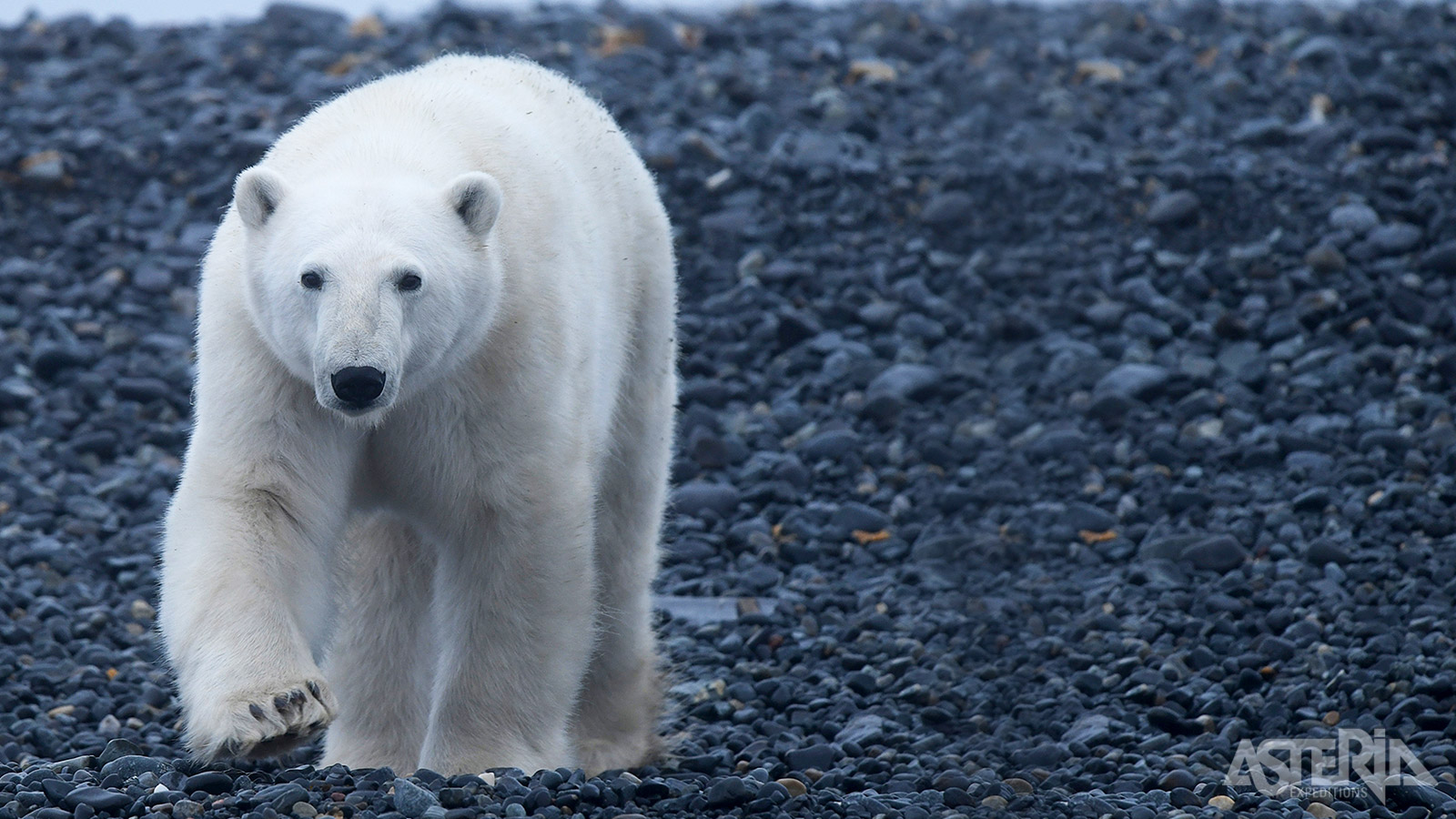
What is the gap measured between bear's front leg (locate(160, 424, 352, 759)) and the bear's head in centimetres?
39

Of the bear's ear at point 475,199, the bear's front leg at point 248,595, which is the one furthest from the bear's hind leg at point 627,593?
the bear's ear at point 475,199

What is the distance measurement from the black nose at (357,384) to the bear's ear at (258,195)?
2.28 feet

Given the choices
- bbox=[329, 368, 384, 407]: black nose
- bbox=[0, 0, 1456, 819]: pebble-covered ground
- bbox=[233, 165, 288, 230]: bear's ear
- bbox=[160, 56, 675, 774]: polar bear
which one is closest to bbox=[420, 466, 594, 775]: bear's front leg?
bbox=[160, 56, 675, 774]: polar bear

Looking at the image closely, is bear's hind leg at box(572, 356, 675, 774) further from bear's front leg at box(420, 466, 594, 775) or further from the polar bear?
bear's front leg at box(420, 466, 594, 775)

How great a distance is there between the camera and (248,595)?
439 cm

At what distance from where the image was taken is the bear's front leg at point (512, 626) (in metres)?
4.89

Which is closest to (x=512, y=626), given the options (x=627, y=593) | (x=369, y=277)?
(x=627, y=593)

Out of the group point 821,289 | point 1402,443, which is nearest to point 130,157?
point 821,289

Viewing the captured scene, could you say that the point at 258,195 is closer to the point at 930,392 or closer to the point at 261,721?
the point at 261,721

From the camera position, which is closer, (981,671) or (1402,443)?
(981,671)

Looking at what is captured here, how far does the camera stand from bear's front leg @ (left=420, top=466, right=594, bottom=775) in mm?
4891

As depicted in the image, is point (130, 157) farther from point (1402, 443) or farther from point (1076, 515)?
point (1402, 443)

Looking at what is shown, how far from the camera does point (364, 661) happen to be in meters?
5.76

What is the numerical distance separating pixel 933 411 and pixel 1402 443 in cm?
239
